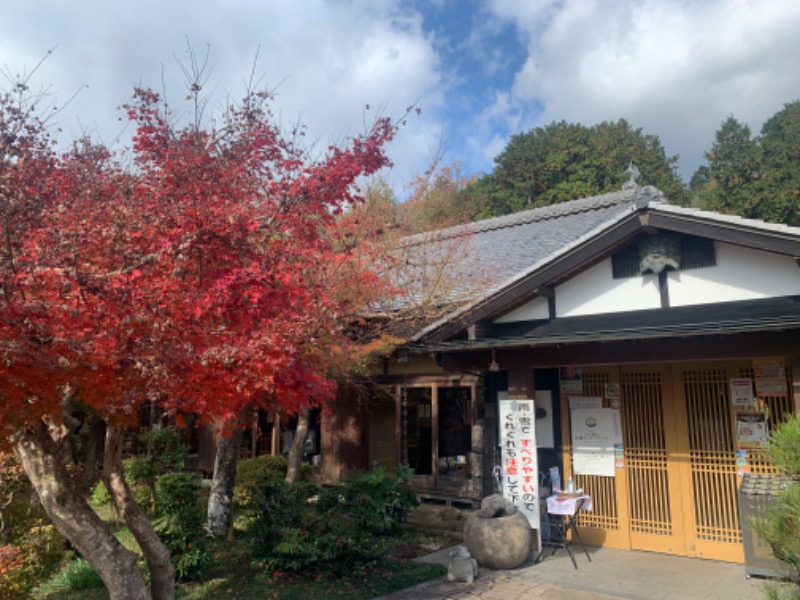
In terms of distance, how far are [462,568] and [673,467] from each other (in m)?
3.42

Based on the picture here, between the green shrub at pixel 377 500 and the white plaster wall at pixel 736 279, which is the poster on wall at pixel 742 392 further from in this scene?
the green shrub at pixel 377 500

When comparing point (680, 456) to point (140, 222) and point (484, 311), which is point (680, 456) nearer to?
point (484, 311)

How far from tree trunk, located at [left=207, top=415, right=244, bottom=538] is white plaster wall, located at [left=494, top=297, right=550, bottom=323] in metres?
4.48

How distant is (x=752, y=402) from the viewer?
773cm

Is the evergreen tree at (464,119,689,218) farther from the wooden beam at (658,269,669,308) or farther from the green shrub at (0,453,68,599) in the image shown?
the green shrub at (0,453,68,599)

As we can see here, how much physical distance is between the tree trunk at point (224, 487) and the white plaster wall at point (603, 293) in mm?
5353

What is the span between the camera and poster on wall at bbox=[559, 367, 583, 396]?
9.12 m

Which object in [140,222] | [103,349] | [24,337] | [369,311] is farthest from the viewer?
[369,311]

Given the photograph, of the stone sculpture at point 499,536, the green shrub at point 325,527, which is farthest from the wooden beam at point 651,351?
the green shrub at point 325,527

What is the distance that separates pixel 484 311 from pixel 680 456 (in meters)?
3.43

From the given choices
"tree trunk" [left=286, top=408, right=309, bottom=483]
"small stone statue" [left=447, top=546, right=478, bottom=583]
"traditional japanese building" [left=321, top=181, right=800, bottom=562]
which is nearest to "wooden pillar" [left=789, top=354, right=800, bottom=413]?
"traditional japanese building" [left=321, top=181, right=800, bottom=562]

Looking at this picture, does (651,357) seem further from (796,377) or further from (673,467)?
(673,467)

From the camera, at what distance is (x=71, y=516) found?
17.9 ft

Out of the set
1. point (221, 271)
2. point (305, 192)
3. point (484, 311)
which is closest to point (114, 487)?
point (221, 271)
